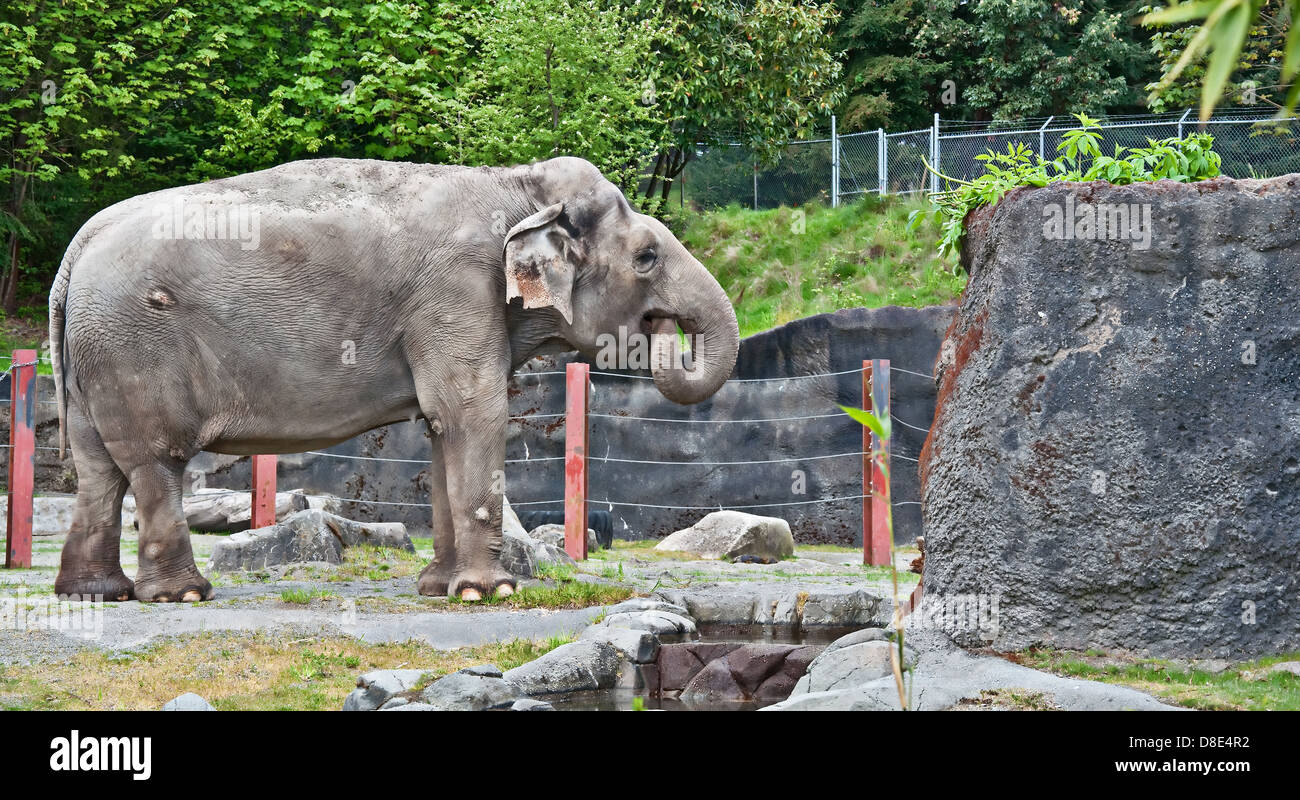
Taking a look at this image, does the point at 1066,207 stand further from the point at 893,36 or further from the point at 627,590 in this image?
the point at 893,36

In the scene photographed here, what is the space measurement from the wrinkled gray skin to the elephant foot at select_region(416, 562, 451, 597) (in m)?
0.41

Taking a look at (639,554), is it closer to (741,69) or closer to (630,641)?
(630,641)

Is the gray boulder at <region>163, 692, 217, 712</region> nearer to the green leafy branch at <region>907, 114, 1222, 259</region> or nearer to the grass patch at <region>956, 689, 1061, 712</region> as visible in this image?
the grass patch at <region>956, 689, 1061, 712</region>

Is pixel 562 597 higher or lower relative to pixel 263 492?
lower

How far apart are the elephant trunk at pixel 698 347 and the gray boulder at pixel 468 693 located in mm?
3310

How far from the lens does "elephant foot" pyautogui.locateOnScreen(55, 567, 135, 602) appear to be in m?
7.74

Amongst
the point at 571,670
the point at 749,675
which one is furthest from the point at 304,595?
the point at 749,675

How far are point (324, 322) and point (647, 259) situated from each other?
6.48ft

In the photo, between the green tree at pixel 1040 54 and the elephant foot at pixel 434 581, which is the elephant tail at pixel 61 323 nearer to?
the elephant foot at pixel 434 581

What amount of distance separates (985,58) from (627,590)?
22.3m

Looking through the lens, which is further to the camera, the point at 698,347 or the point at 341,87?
the point at 341,87

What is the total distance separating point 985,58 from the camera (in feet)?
91.6

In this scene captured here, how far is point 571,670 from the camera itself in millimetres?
6004

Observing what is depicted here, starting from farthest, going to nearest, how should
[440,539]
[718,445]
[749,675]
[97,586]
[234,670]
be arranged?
[718,445] < [440,539] < [97,586] < [749,675] < [234,670]
